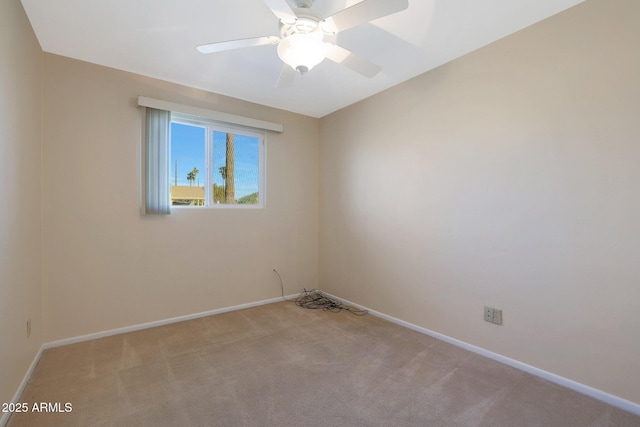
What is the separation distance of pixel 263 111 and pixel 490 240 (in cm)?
281

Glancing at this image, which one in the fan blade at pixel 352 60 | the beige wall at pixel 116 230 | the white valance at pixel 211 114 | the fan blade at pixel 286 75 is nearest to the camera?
the fan blade at pixel 352 60

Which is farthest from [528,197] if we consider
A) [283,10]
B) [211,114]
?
[211,114]

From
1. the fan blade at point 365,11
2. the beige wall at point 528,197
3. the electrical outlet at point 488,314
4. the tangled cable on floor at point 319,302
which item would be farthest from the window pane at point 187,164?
the electrical outlet at point 488,314

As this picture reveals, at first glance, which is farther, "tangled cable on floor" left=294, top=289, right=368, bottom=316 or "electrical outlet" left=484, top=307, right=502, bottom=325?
"tangled cable on floor" left=294, top=289, right=368, bottom=316

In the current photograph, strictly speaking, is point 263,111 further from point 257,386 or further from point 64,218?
point 257,386

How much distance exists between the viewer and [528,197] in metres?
2.03

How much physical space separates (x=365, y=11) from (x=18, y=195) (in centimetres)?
237

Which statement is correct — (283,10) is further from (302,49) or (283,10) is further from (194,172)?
(194,172)

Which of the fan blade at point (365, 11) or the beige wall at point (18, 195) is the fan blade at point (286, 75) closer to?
the fan blade at point (365, 11)

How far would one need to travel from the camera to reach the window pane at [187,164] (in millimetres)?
2945

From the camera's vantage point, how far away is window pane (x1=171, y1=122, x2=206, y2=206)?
2945mm

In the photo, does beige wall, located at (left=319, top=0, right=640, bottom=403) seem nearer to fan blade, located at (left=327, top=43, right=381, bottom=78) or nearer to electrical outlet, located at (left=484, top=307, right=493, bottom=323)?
electrical outlet, located at (left=484, top=307, right=493, bottom=323)

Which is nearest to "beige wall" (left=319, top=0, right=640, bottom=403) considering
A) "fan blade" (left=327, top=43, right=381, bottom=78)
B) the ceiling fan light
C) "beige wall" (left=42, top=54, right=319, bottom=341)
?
"fan blade" (left=327, top=43, right=381, bottom=78)

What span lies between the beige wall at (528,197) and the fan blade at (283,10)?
1624 millimetres
